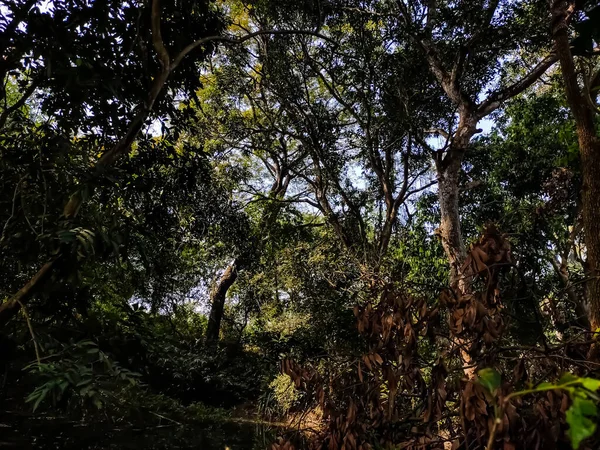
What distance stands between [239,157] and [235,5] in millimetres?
2964

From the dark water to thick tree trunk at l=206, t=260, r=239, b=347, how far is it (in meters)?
3.63

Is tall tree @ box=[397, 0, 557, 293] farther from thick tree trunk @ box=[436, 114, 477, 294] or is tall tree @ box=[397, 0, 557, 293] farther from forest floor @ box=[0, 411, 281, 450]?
forest floor @ box=[0, 411, 281, 450]

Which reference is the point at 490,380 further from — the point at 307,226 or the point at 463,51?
the point at 307,226

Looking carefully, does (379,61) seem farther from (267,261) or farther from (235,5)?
(267,261)

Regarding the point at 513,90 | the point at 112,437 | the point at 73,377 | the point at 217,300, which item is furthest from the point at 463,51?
the point at 217,300

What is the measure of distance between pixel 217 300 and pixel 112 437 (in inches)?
210

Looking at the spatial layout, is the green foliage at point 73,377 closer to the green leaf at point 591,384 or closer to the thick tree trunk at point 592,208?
the green leaf at point 591,384

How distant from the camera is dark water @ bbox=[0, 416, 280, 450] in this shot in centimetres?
466

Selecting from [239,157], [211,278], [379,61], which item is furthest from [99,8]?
[211,278]

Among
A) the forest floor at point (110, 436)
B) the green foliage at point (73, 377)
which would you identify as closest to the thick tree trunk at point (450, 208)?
the forest floor at point (110, 436)

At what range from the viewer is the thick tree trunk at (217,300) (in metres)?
10.3

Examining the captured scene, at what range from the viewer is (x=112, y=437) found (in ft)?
17.8

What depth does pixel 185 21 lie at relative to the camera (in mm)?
3100

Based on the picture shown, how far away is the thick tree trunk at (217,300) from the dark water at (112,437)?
3631 mm
